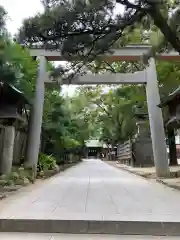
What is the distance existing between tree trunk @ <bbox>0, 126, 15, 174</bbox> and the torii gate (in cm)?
272

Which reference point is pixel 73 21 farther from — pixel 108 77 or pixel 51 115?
pixel 51 115

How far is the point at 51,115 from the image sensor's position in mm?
19703

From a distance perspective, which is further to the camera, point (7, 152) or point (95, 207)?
point (7, 152)

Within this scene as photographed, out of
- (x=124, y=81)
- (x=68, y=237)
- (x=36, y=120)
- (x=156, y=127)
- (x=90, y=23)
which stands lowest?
(x=68, y=237)

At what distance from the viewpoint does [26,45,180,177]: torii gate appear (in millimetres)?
15766

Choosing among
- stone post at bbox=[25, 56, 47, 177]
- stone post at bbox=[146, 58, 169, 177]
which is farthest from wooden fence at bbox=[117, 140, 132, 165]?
stone post at bbox=[25, 56, 47, 177]

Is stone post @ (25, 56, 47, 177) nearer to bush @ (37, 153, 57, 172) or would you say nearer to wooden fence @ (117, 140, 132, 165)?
bush @ (37, 153, 57, 172)

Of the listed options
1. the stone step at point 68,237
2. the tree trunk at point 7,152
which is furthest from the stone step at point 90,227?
the tree trunk at point 7,152

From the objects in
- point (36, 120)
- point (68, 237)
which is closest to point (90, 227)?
point (68, 237)

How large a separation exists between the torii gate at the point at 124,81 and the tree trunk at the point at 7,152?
2.72 meters

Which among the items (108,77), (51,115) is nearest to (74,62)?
(108,77)

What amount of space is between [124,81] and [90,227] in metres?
11.4

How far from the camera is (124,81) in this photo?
16406mm

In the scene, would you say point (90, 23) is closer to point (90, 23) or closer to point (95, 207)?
point (90, 23)
